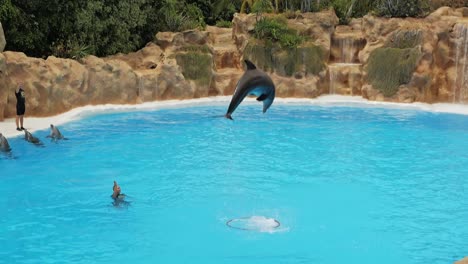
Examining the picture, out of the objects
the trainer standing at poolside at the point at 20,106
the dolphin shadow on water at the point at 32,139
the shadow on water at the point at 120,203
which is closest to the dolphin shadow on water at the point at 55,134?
the dolphin shadow on water at the point at 32,139

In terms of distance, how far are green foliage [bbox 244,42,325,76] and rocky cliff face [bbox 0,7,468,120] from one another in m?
0.04

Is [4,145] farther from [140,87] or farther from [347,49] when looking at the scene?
[347,49]

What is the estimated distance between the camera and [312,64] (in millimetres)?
23703

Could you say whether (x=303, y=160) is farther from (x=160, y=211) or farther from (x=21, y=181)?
(x=21, y=181)

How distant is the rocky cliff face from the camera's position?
827 inches

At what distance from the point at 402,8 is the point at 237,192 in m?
14.9

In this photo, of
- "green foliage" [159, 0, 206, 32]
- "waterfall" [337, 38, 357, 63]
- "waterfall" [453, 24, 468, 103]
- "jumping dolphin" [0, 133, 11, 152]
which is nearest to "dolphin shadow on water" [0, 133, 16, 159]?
"jumping dolphin" [0, 133, 11, 152]

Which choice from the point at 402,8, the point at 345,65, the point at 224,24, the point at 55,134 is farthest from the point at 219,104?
the point at 402,8

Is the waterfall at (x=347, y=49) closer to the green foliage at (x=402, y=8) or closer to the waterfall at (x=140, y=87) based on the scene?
the green foliage at (x=402, y=8)

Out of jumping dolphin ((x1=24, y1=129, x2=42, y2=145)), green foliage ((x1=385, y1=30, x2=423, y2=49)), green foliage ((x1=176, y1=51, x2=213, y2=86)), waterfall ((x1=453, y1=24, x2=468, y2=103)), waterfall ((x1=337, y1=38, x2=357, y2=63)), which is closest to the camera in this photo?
jumping dolphin ((x1=24, y1=129, x2=42, y2=145))

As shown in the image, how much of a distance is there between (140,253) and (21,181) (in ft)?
14.2

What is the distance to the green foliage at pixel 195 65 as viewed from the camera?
74.0 ft

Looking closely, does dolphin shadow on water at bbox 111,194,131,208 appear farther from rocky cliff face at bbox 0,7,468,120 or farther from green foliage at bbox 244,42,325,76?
green foliage at bbox 244,42,325,76

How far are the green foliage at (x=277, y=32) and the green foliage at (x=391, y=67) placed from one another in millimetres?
2863
